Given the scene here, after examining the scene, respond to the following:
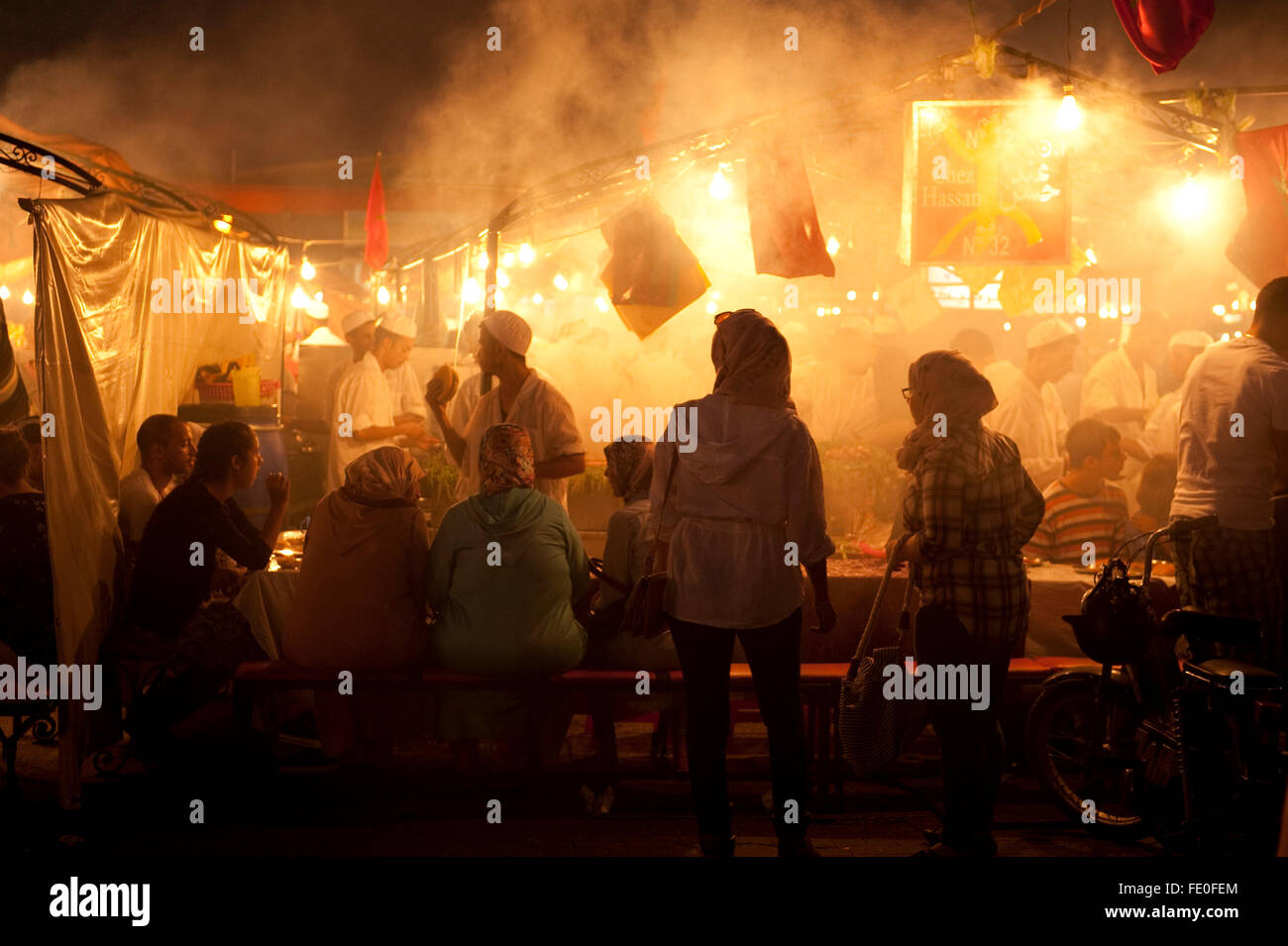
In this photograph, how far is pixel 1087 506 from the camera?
604 centimetres

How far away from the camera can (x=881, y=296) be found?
51.7ft

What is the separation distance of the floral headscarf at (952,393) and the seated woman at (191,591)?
3115 millimetres

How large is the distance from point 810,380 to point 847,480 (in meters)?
4.53

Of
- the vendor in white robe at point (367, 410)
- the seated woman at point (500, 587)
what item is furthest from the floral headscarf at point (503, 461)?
the vendor in white robe at point (367, 410)

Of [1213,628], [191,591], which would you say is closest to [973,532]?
[1213,628]

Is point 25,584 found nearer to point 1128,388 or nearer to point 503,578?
point 503,578

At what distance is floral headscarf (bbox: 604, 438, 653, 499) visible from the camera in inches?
195

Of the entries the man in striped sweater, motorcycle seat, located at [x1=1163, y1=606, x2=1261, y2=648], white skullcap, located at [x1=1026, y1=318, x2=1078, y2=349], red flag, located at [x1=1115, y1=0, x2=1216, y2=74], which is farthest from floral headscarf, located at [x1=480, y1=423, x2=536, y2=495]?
white skullcap, located at [x1=1026, y1=318, x2=1078, y2=349]

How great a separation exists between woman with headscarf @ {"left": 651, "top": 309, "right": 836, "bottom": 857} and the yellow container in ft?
15.6

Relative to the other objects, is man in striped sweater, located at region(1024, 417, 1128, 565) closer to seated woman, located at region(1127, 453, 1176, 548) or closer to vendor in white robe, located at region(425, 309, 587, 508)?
seated woman, located at region(1127, 453, 1176, 548)

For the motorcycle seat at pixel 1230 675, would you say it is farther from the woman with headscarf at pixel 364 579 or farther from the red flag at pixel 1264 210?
the red flag at pixel 1264 210

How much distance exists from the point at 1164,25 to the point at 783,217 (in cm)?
256
